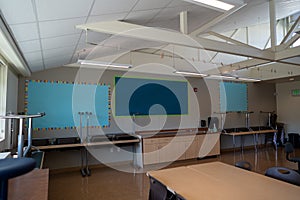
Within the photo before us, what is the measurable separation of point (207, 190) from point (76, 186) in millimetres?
2942

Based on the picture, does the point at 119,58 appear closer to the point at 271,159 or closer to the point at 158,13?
the point at 158,13

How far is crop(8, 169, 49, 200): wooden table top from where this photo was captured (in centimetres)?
150

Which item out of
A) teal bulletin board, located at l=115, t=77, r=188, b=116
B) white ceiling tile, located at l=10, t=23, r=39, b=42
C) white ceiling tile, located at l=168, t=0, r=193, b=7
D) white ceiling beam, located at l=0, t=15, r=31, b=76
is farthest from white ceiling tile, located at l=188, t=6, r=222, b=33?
white ceiling beam, located at l=0, t=15, r=31, b=76

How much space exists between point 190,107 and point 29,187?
5.31 metres

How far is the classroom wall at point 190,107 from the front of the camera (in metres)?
4.64

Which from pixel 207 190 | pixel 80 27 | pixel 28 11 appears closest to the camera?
pixel 28 11

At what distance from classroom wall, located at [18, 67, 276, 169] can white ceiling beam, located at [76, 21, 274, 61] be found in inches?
102

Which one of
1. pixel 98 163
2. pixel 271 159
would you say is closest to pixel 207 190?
pixel 98 163

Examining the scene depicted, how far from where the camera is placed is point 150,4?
2.42m

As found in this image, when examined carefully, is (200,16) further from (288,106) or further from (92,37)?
(288,106)

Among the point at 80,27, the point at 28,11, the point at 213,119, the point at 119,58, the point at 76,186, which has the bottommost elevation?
the point at 76,186

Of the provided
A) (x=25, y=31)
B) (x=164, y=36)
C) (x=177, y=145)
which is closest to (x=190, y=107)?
(x=177, y=145)

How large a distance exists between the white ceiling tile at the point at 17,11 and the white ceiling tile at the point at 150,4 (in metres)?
1.17

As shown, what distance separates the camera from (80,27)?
7.94 feet
